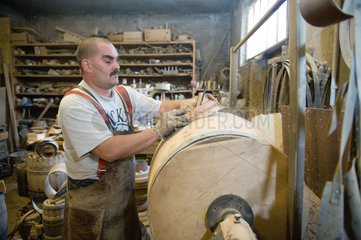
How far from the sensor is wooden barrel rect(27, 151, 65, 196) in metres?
2.95

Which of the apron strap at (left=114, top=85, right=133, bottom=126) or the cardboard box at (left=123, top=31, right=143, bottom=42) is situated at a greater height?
the cardboard box at (left=123, top=31, right=143, bottom=42)

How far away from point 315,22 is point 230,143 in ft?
1.61

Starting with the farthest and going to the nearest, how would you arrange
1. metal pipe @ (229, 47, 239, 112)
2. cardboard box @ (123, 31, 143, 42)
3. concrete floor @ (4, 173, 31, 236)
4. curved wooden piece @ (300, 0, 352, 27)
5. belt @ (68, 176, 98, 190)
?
cardboard box @ (123, 31, 143, 42) < concrete floor @ (4, 173, 31, 236) < metal pipe @ (229, 47, 239, 112) < belt @ (68, 176, 98, 190) < curved wooden piece @ (300, 0, 352, 27)

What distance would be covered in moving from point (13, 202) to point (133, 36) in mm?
5186

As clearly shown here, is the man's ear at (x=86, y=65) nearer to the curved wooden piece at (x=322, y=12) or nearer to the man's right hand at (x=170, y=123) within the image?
the man's right hand at (x=170, y=123)

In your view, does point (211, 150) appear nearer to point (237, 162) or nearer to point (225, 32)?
point (237, 162)

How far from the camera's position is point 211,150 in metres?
0.85

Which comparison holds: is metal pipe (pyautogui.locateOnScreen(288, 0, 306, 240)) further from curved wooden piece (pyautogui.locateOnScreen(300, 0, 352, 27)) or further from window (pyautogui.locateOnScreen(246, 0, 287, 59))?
window (pyautogui.locateOnScreen(246, 0, 287, 59))

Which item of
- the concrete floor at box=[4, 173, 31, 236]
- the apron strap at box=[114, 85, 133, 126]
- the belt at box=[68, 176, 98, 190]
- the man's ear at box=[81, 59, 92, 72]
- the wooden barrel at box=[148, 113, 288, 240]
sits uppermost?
the man's ear at box=[81, 59, 92, 72]

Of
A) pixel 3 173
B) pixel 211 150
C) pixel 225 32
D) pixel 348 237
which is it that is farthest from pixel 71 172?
pixel 225 32

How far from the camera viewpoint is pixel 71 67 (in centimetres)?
693

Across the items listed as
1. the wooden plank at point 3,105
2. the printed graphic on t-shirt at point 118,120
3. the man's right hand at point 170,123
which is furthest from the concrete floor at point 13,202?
the man's right hand at point 170,123

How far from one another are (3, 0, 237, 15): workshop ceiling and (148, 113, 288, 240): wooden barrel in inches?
256

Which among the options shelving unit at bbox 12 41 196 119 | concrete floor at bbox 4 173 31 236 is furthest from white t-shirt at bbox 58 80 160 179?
shelving unit at bbox 12 41 196 119
